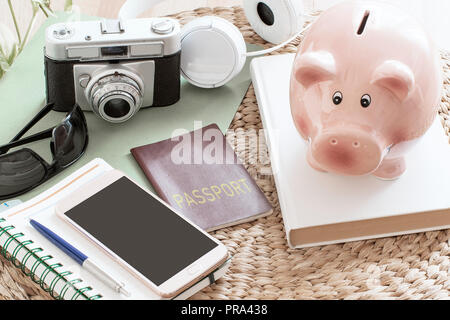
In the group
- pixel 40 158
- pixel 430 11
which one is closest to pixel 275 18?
pixel 40 158

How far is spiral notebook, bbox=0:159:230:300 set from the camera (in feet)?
2.40

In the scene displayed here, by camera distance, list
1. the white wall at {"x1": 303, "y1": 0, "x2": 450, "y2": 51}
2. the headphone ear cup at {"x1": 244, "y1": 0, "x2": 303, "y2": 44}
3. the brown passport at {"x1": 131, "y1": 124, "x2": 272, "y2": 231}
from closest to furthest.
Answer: the brown passport at {"x1": 131, "y1": 124, "x2": 272, "y2": 231} < the headphone ear cup at {"x1": 244, "y1": 0, "x2": 303, "y2": 44} < the white wall at {"x1": 303, "y1": 0, "x2": 450, "y2": 51}

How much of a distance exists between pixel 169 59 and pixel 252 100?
0.13 metres

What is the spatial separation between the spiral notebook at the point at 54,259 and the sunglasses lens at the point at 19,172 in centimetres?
4

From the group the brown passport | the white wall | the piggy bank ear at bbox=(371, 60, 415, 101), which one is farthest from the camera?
the white wall

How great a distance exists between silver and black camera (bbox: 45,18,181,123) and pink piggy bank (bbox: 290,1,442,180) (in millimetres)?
208

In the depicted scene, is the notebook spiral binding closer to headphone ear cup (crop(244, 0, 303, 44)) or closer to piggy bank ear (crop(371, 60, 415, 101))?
piggy bank ear (crop(371, 60, 415, 101))

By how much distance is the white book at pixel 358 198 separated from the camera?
0.80 meters

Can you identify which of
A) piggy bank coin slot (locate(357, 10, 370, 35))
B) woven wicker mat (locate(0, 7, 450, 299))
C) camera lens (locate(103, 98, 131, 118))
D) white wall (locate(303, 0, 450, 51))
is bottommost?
white wall (locate(303, 0, 450, 51))

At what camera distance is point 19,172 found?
86 centimetres

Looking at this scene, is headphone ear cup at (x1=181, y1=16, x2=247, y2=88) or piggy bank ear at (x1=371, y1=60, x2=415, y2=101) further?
headphone ear cup at (x1=181, y1=16, x2=247, y2=88)

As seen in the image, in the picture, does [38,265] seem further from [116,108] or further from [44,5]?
[44,5]

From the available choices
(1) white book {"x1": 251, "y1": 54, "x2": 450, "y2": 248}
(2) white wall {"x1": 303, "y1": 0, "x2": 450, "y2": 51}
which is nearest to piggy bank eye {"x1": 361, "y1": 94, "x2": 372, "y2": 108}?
(1) white book {"x1": 251, "y1": 54, "x2": 450, "y2": 248}

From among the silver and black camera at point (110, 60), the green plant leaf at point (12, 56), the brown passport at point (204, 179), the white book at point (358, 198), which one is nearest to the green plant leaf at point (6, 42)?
the green plant leaf at point (12, 56)
